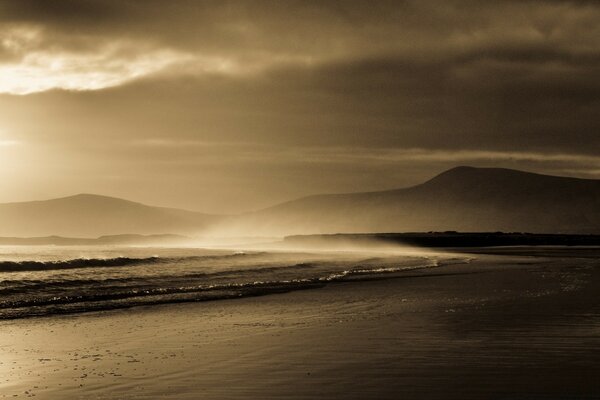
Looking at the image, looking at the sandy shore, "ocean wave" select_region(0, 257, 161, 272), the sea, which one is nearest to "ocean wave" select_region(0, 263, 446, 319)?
the sea

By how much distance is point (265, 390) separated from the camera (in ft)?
33.6

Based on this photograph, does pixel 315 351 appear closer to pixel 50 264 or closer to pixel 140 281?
pixel 140 281

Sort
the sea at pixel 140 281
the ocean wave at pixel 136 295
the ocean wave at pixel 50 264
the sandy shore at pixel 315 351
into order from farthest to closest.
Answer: the ocean wave at pixel 50 264
the sea at pixel 140 281
the ocean wave at pixel 136 295
the sandy shore at pixel 315 351

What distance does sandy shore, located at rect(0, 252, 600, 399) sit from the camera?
10250mm

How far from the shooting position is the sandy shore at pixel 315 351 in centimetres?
1025

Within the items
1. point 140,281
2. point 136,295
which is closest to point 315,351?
point 136,295

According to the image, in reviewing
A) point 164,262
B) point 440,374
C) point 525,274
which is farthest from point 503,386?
point 164,262

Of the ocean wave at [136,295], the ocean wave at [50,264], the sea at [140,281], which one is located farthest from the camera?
the ocean wave at [50,264]

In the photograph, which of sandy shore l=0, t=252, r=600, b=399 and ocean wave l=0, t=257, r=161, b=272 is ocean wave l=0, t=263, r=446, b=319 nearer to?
sandy shore l=0, t=252, r=600, b=399

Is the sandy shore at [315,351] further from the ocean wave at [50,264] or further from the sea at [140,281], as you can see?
the ocean wave at [50,264]

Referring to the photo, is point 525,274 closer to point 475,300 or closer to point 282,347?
point 475,300

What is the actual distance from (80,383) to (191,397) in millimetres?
1969

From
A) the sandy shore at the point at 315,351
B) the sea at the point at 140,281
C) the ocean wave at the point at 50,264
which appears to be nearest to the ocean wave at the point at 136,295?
the sea at the point at 140,281

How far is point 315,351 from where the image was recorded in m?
13.3
